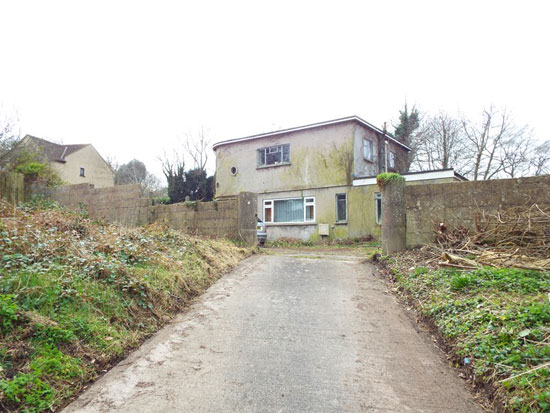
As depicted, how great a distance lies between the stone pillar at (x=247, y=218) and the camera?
30.6ft

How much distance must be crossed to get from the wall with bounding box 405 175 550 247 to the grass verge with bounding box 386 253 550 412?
203 cm

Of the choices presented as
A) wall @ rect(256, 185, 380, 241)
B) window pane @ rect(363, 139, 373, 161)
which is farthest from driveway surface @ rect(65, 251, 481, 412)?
window pane @ rect(363, 139, 373, 161)

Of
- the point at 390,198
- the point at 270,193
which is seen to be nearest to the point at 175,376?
the point at 390,198

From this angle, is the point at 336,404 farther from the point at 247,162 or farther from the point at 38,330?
the point at 247,162

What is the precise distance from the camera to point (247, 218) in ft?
31.0

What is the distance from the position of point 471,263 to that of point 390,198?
8.82ft

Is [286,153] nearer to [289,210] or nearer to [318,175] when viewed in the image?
[318,175]

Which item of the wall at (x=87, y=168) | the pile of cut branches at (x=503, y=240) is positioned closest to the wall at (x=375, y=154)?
the pile of cut branches at (x=503, y=240)

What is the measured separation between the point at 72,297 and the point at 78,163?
110 feet

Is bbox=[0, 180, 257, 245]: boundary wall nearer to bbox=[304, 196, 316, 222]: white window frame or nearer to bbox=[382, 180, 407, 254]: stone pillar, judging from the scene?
bbox=[382, 180, 407, 254]: stone pillar

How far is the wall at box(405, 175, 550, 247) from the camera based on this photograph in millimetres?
6285

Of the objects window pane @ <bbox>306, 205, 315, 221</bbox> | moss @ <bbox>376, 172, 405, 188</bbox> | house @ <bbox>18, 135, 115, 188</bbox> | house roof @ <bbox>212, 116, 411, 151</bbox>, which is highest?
house @ <bbox>18, 135, 115, 188</bbox>

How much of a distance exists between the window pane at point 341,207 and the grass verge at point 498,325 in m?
10.0

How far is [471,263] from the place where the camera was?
209 inches
